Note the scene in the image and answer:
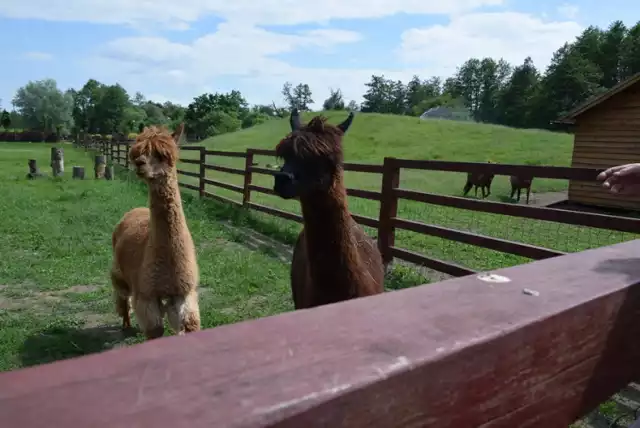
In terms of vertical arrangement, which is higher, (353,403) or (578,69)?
(578,69)

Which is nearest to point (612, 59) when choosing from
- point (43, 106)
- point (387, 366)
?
point (387, 366)

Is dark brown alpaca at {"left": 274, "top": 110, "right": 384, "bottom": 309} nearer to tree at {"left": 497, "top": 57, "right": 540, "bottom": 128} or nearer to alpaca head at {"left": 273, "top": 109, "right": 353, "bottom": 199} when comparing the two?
alpaca head at {"left": 273, "top": 109, "right": 353, "bottom": 199}

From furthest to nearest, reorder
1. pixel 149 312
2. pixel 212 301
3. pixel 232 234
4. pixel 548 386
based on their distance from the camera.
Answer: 1. pixel 232 234
2. pixel 212 301
3. pixel 149 312
4. pixel 548 386

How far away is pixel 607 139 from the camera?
18266 millimetres

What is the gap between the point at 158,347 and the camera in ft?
2.07

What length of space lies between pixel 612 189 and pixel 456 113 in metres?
98.6

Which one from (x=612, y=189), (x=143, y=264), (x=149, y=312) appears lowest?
(x=149, y=312)

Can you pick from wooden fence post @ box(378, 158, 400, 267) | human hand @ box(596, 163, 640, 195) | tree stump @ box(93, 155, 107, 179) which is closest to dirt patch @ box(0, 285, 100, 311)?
wooden fence post @ box(378, 158, 400, 267)

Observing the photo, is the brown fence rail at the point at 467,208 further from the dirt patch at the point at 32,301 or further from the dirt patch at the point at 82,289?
the dirt patch at the point at 32,301

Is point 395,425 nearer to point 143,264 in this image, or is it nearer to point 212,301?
point 143,264

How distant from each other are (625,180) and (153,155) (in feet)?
12.1

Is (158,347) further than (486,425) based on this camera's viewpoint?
No

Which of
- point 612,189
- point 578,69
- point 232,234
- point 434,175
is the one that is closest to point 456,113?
point 578,69

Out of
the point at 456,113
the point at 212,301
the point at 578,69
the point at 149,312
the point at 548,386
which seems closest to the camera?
the point at 548,386
